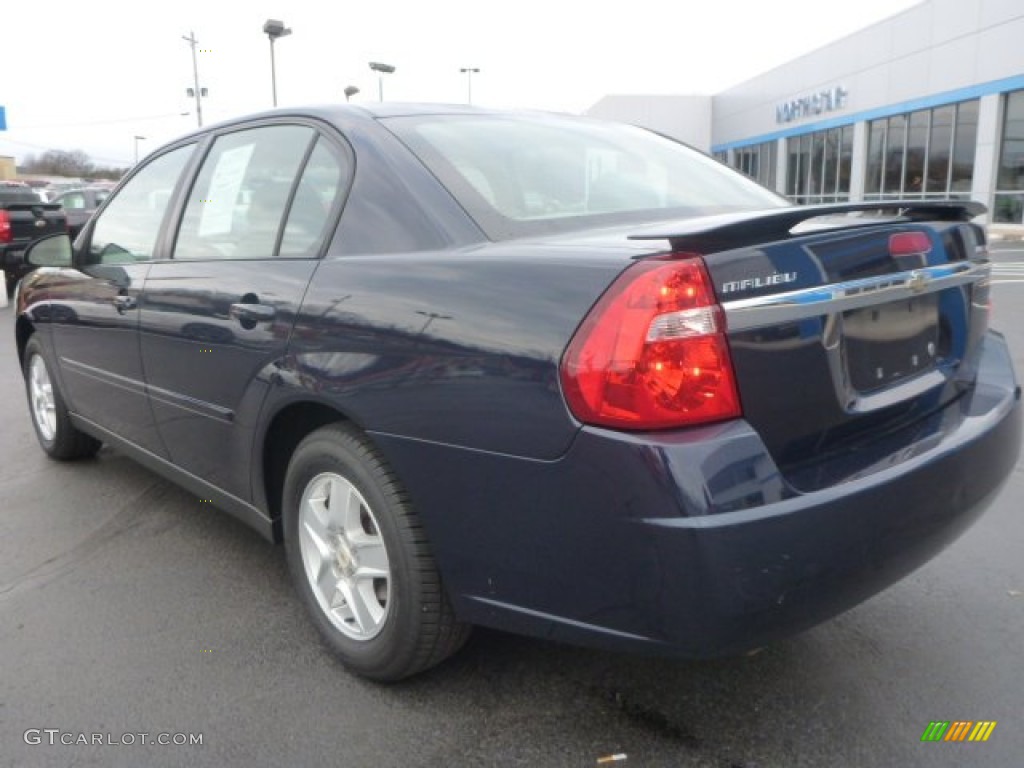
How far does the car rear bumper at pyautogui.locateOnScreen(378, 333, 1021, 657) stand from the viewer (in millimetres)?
1779

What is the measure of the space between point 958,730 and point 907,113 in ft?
86.5

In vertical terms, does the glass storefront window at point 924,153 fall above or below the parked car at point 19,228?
above

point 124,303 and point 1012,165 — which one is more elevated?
point 1012,165

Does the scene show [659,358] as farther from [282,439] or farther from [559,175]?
[282,439]

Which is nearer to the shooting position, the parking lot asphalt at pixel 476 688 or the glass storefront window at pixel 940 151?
the parking lot asphalt at pixel 476 688

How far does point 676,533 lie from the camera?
1768 millimetres

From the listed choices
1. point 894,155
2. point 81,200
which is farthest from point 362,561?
point 894,155

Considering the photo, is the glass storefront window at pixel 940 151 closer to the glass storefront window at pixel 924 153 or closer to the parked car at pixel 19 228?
the glass storefront window at pixel 924 153

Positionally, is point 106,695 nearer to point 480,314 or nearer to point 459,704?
point 459,704

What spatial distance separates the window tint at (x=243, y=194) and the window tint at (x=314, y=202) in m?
0.07

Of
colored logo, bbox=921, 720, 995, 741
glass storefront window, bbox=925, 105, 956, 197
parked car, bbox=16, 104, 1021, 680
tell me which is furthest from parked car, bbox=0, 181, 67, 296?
glass storefront window, bbox=925, 105, 956, 197

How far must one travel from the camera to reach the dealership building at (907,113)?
2081 cm

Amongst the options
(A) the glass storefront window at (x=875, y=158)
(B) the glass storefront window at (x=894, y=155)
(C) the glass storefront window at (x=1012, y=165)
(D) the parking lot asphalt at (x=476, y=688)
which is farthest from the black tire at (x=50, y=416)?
(A) the glass storefront window at (x=875, y=158)

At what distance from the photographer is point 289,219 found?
2.86 m
